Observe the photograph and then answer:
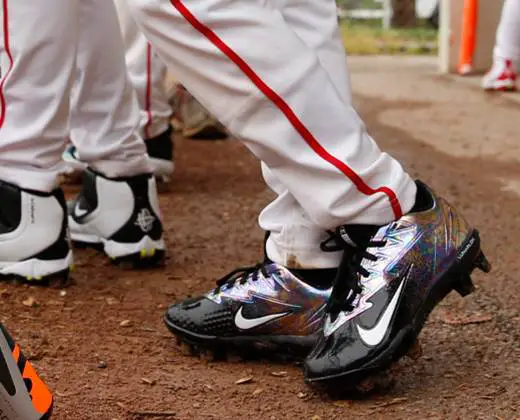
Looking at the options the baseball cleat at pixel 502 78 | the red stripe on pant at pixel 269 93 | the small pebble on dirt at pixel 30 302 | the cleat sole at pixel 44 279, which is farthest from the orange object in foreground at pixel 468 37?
the red stripe on pant at pixel 269 93

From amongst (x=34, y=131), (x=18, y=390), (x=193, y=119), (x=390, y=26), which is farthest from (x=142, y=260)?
(x=390, y=26)

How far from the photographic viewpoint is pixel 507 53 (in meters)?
5.54

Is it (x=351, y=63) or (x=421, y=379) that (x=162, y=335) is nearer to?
(x=421, y=379)

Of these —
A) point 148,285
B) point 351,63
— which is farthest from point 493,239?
point 351,63

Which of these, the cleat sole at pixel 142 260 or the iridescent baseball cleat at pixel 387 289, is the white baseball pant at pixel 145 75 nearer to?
the cleat sole at pixel 142 260

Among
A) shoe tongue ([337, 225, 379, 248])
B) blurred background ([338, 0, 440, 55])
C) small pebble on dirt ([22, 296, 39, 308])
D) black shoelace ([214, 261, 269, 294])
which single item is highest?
shoe tongue ([337, 225, 379, 248])

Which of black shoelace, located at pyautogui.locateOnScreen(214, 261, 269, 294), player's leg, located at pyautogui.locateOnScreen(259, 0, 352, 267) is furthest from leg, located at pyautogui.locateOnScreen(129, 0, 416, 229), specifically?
black shoelace, located at pyautogui.locateOnScreen(214, 261, 269, 294)

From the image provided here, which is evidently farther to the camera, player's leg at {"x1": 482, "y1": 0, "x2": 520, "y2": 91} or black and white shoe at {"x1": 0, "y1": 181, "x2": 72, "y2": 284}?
player's leg at {"x1": 482, "y1": 0, "x2": 520, "y2": 91}

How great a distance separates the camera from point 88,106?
2.34 m

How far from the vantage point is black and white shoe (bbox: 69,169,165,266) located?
7.64 feet

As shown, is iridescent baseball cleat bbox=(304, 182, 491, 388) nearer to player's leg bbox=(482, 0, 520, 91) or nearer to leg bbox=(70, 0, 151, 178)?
leg bbox=(70, 0, 151, 178)

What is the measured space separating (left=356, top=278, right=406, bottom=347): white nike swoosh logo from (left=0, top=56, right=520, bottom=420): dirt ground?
3.9 inches

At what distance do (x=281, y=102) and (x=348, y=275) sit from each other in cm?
28

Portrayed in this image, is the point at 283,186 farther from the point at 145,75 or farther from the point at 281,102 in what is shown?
the point at 145,75
